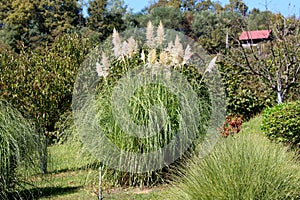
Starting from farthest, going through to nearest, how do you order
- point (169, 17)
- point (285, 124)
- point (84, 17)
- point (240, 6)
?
1. point (169, 17)
2. point (84, 17)
3. point (240, 6)
4. point (285, 124)

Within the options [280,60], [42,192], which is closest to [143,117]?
[42,192]

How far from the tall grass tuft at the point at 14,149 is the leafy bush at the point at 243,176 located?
6.13 ft

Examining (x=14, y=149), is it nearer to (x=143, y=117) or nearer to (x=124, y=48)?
(x=143, y=117)

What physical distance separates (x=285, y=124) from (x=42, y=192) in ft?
13.7

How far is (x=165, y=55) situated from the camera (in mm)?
6039

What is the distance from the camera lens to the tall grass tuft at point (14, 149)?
4398 millimetres

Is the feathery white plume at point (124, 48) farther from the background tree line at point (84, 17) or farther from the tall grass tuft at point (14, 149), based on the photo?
the background tree line at point (84, 17)

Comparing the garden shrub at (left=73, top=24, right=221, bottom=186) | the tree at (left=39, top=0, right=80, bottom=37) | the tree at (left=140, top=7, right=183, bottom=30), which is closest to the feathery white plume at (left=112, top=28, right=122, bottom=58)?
the garden shrub at (left=73, top=24, right=221, bottom=186)

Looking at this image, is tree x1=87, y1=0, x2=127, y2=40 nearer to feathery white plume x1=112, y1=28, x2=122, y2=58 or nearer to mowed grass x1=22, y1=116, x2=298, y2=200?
mowed grass x1=22, y1=116, x2=298, y2=200

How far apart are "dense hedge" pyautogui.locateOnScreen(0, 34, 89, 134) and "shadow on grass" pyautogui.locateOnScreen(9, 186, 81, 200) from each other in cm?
169

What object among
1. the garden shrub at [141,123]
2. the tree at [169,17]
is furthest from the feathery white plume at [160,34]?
the tree at [169,17]

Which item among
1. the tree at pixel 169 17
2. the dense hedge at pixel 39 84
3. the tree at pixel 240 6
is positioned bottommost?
the dense hedge at pixel 39 84

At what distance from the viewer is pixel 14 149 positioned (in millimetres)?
4488

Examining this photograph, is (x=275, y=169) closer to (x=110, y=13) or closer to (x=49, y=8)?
(x=110, y=13)
